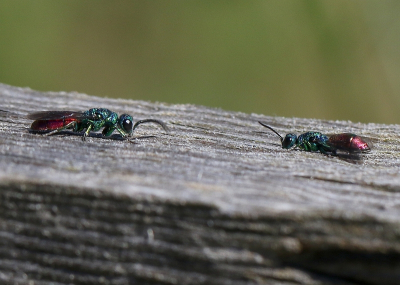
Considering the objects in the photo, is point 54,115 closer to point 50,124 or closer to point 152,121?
point 50,124

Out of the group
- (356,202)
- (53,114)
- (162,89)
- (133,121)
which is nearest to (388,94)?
(162,89)

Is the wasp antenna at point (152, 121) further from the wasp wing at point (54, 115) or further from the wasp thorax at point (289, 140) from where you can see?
the wasp thorax at point (289, 140)

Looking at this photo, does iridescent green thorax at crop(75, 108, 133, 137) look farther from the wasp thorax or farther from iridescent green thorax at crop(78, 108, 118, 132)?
the wasp thorax

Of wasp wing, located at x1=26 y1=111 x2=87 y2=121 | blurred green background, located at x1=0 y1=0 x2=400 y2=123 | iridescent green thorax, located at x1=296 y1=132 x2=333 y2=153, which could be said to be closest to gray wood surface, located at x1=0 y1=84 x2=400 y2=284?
iridescent green thorax, located at x1=296 y1=132 x2=333 y2=153

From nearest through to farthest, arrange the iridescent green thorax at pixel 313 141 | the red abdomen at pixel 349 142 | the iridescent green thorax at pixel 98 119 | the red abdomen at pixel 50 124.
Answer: the red abdomen at pixel 349 142
the red abdomen at pixel 50 124
the iridescent green thorax at pixel 313 141
the iridescent green thorax at pixel 98 119

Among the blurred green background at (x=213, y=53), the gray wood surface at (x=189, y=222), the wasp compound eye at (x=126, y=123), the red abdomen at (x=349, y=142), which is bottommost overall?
the gray wood surface at (x=189, y=222)

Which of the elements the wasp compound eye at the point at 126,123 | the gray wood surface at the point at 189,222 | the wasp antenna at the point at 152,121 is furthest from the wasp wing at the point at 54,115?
the gray wood surface at the point at 189,222
